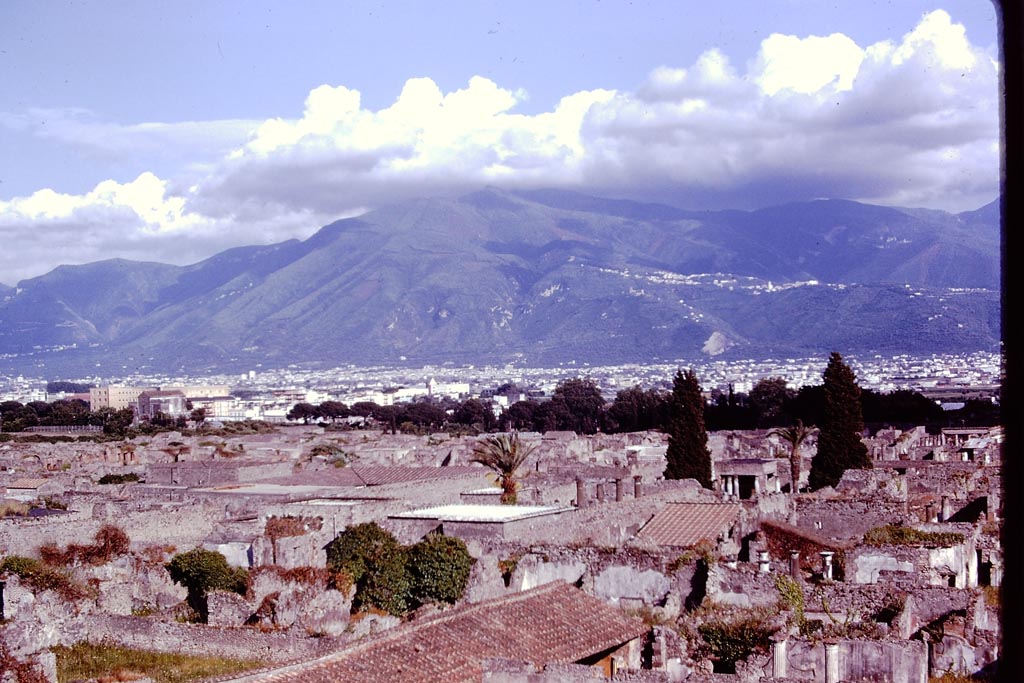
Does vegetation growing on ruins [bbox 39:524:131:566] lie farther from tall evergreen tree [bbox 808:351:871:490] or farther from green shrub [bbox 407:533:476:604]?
tall evergreen tree [bbox 808:351:871:490]

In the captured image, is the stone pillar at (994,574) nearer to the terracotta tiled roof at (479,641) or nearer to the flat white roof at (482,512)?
the terracotta tiled roof at (479,641)

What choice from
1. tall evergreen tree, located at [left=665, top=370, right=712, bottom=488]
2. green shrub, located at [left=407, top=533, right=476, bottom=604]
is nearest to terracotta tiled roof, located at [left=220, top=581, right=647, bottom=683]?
green shrub, located at [left=407, top=533, right=476, bottom=604]

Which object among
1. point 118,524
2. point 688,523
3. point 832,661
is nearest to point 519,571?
point 688,523

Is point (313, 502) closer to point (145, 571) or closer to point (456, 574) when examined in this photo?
point (145, 571)

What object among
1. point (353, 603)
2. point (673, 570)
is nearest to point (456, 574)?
point (353, 603)

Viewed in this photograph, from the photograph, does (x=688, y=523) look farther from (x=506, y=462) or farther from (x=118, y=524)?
(x=118, y=524)

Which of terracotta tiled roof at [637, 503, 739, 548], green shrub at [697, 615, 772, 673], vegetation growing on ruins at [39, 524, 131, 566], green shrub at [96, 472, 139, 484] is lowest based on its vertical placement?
green shrub at [96, 472, 139, 484]
